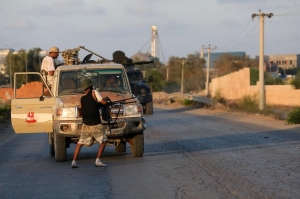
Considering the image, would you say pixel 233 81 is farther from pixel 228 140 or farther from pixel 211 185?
pixel 211 185

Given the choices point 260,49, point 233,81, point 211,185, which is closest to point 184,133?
point 211,185

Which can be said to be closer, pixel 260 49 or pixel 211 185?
pixel 211 185

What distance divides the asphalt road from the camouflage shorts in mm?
535

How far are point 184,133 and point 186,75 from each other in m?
69.0

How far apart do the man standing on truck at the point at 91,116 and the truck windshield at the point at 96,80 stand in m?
1.76

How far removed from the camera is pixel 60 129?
11.8 m

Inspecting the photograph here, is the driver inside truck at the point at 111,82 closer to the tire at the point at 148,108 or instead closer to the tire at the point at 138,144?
the tire at the point at 138,144

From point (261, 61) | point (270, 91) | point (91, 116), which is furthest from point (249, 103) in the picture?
point (91, 116)

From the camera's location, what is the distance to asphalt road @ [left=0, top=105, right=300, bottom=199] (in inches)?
338

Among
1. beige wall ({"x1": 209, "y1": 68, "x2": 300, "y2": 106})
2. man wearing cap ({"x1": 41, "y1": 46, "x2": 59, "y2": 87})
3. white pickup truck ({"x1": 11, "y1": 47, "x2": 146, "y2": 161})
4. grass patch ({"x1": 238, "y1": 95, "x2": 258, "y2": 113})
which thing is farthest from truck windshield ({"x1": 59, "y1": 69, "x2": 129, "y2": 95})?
beige wall ({"x1": 209, "y1": 68, "x2": 300, "y2": 106})

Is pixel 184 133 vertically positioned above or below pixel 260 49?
below

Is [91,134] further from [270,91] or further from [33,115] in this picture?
[270,91]

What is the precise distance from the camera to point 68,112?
11836 mm

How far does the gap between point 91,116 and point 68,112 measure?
0.85 m
